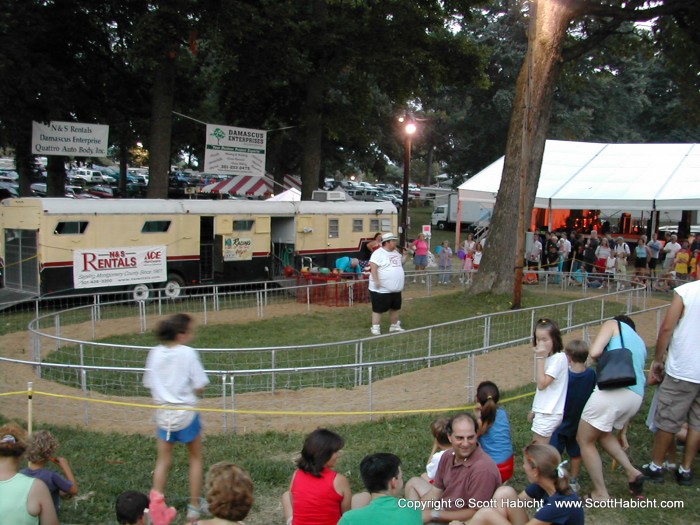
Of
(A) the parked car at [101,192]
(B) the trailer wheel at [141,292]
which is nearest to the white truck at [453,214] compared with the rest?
(A) the parked car at [101,192]

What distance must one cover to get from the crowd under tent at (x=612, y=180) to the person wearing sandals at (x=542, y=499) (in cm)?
1969

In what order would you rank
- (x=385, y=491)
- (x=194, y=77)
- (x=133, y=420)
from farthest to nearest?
1. (x=194, y=77)
2. (x=133, y=420)
3. (x=385, y=491)

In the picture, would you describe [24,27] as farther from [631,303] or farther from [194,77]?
[631,303]

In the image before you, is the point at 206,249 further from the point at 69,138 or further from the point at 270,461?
the point at 270,461

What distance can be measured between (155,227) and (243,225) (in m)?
2.71

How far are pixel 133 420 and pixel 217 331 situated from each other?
577cm

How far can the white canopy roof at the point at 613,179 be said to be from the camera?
22.9 m

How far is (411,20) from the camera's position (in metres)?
24.1

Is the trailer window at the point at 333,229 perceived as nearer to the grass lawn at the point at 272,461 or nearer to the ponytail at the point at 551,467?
the grass lawn at the point at 272,461

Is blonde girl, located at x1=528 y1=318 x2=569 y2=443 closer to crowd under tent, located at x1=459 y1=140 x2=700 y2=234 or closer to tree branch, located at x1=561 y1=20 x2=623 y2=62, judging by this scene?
tree branch, located at x1=561 y1=20 x2=623 y2=62

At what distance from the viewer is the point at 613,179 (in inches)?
975

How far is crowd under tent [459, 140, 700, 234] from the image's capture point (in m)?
22.9

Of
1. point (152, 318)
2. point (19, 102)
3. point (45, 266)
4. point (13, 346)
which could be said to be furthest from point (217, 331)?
point (19, 102)

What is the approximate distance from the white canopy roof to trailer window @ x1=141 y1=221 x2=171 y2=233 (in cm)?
1200
